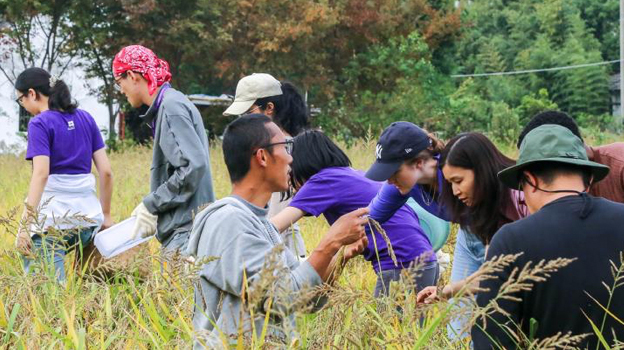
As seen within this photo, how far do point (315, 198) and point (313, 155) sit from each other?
8.2 inches

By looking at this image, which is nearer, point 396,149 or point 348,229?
point 348,229

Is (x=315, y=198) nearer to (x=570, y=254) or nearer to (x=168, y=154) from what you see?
(x=168, y=154)

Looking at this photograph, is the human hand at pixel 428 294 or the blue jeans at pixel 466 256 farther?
the blue jeans at pixel 466 256

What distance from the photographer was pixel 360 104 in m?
23.3

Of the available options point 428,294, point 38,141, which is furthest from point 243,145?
point 38,141

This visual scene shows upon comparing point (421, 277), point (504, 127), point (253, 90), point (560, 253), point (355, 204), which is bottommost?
point (504, 127)

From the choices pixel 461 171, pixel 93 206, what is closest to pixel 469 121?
pixel 93 206

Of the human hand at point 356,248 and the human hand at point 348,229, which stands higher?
the human hand at point 348,229

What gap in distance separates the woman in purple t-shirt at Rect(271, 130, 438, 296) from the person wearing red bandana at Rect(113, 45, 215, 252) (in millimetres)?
480

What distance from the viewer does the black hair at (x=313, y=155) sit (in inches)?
168

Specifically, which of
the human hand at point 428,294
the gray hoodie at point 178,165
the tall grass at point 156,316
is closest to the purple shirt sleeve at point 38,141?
the tall grass at point 156,316

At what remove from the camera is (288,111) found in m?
5.07

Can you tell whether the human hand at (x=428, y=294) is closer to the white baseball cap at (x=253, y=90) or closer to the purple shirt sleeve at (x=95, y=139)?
the white baseball cap at (x=253, y=90)

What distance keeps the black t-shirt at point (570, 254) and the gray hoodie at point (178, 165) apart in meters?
2.12
